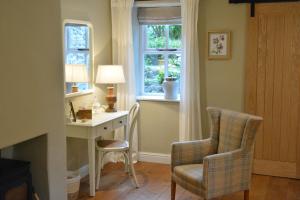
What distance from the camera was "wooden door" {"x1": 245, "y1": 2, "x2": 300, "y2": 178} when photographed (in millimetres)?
4316

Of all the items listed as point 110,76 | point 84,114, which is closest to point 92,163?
point 84,114

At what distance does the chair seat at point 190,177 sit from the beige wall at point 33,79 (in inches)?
40.4

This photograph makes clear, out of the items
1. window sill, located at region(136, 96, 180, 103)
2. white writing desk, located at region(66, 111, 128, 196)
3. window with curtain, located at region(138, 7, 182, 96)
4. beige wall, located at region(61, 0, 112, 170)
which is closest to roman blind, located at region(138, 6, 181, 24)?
window with curtain, located at region(138, 7, 182, 96)

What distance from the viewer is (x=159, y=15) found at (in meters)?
Answer: 4.87

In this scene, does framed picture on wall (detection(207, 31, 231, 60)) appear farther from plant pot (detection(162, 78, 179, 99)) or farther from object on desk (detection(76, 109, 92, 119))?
object on desk (detection(76, 109, 92, 119))

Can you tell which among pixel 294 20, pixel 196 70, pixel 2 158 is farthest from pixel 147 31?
pixel 2 158

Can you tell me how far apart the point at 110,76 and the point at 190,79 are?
96 cm

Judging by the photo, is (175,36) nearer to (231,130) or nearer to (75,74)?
(75,74)

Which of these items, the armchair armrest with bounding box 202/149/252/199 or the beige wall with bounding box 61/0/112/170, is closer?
the armchair armrest with bounding box 202/149/252/199

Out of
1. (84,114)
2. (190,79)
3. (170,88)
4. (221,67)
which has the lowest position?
(84,114)

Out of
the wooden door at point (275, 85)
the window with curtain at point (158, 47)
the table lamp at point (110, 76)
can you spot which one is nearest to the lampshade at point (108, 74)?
the table lamp at point (110, 76)

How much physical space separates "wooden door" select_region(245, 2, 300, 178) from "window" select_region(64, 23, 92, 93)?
1849mm

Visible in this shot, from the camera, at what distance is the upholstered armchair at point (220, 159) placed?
3246 mm

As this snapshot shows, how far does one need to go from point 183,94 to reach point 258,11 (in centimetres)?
129
